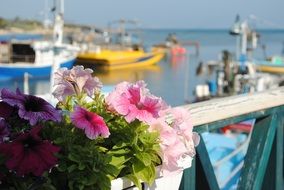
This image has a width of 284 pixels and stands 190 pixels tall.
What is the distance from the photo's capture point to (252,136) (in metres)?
2.35

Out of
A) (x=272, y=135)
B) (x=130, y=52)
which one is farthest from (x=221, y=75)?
(x=130, y=52)

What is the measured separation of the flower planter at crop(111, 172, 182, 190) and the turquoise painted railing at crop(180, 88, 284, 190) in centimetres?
35

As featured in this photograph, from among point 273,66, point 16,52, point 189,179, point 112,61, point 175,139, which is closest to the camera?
point 175,139

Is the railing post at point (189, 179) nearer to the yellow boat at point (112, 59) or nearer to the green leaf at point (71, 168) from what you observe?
the green leaf at point (71, 168)

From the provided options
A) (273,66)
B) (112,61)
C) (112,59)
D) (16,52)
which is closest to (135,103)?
(273,66)

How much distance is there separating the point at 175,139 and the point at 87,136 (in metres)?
0.29

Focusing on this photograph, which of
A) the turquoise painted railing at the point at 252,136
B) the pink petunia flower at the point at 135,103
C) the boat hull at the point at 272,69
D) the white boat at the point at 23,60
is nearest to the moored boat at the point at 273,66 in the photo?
the boat hull at the point at 272,69

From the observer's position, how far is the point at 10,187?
128cm

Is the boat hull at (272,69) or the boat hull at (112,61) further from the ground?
the boat hull at (272,69)

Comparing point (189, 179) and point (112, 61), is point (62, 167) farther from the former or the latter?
point (112, 61)

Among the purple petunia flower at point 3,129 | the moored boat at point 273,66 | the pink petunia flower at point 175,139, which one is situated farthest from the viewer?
the moored boat at point 273,66

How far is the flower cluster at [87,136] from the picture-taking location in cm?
128

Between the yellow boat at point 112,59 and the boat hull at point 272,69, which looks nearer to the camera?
the boat hull at point 272,69

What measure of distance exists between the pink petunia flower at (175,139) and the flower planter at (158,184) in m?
0.03
